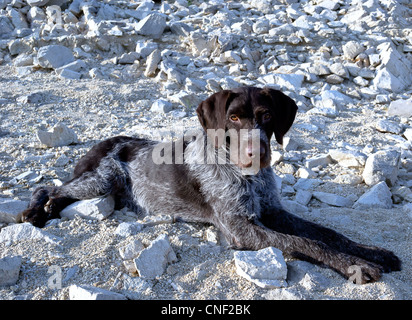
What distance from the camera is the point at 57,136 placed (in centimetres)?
712

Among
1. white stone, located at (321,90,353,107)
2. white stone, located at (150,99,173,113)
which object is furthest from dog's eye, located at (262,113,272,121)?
white stone, located at (321,90,353,107)

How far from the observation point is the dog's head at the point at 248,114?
4.66 metres

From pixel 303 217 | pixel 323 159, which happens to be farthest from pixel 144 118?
pixel 303 217

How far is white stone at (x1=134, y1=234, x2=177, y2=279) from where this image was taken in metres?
3.89

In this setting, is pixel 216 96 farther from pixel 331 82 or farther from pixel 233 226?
pixel 331 82

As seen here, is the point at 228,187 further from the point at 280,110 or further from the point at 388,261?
the point at 388,261

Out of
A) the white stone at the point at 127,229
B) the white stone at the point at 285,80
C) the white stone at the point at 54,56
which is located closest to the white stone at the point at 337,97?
the white stone at the point at 285,80

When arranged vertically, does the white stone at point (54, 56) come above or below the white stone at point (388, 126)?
above

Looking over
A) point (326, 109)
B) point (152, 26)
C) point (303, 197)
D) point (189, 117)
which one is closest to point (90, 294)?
point (303, 197)

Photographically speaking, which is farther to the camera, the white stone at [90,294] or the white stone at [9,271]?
the white stone at [9,271]

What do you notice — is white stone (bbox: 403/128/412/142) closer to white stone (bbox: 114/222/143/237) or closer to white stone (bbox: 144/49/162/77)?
white stone (bbox: 144/49/162/77)

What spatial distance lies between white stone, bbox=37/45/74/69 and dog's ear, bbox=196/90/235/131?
6567 mm

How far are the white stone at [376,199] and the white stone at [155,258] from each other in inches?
112

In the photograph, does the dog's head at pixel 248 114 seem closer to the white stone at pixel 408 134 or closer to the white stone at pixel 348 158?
Result: the white stone at pixel 348 158
